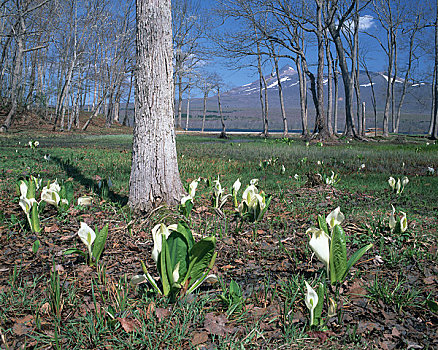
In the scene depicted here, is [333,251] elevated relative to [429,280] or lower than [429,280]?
elevated

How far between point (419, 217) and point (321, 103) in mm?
13768

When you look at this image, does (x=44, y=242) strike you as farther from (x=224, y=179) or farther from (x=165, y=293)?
→ (x=224, y=179)

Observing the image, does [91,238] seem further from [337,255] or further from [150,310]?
[337,255]

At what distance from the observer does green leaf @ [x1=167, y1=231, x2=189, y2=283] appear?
170 cm

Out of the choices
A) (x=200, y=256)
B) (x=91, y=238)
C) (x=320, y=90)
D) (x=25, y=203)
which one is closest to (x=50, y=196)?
(x=25, y=203)

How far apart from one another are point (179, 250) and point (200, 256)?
12 centimetres

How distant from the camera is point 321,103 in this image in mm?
15984

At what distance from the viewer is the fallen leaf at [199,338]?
4.76ft

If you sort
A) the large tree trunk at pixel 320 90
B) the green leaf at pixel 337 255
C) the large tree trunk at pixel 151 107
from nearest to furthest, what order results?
the green leaf at pixel 337 255 < the large tree trunk at pixel 151 107 < the large tree trunk at pixel 320 90

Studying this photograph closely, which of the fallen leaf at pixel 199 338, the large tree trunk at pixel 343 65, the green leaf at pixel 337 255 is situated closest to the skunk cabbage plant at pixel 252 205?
the green leaf at pixel 337 255

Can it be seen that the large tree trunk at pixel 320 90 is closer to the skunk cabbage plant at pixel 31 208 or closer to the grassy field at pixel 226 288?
the grassy field at pixel 226 288

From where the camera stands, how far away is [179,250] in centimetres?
171

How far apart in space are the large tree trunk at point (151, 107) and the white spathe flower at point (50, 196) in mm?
706

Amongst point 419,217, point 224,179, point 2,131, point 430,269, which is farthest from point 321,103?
point 2,131
